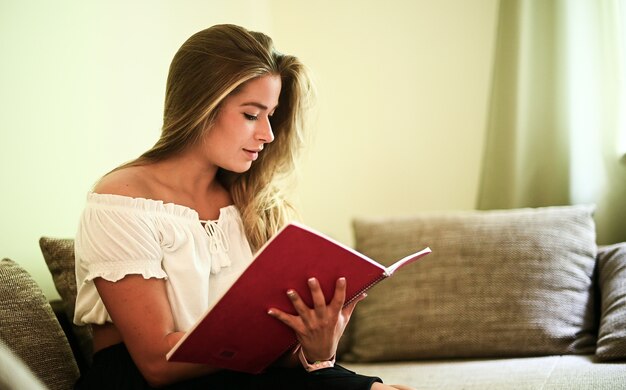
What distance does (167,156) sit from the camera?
1580 mm

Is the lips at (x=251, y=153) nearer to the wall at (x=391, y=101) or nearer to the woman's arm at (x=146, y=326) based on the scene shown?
the woman's arm at (x=146, y=326)

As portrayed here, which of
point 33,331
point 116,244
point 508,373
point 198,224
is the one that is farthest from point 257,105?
point 508,373

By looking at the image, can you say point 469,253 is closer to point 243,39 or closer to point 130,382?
point 243,39

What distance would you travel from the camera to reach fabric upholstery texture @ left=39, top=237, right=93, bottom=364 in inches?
68.6

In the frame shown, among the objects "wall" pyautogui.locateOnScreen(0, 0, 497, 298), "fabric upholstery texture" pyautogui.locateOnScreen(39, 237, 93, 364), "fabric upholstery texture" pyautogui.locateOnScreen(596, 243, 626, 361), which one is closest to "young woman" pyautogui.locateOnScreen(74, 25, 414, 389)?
"fabric upholstery texture" pyautogui.locateOnScreen(39, 237, 93, 364)

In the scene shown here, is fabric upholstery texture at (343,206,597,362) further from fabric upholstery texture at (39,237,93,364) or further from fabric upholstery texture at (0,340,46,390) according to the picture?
fabric upholstery texture at (0,340,46,390)

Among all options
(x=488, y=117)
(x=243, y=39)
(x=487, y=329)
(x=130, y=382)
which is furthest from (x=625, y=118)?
(x=130, y=382)

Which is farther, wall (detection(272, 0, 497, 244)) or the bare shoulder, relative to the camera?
wall (detection(272, 0, 497, 244))

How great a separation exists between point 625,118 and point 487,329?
80 centimetres

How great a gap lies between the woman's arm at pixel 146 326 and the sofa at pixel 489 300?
763mm

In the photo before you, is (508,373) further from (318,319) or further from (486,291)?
(318,319)

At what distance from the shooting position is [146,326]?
4.28 feet

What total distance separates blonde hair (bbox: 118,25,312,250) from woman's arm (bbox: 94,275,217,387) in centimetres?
31

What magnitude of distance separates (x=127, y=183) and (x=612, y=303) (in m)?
1.33
